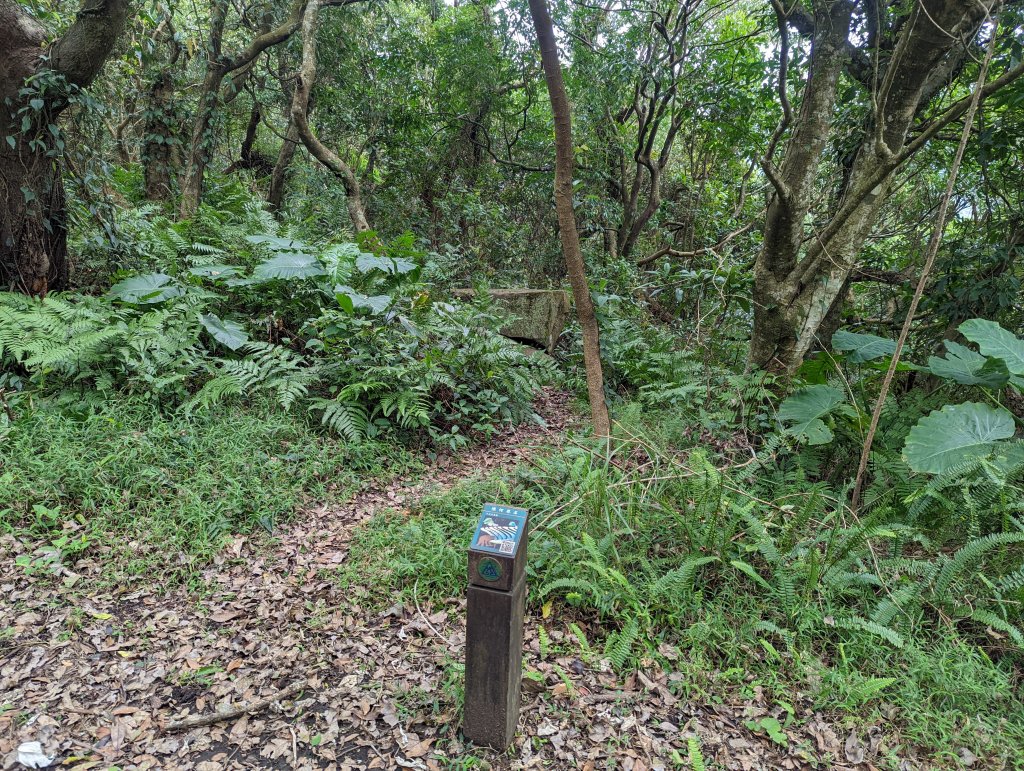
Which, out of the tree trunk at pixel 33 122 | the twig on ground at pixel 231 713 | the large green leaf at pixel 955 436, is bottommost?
the twig on ground at pixel 231 713

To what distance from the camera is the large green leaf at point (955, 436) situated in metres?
3.02

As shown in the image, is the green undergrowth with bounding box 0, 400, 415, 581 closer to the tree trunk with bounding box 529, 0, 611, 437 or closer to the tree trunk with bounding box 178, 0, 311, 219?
the tree trunk with bounding box 529, 0, 611, 437

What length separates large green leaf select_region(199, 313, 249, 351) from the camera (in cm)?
473

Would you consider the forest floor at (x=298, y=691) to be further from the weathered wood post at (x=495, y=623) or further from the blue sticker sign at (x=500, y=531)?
the blue sticker sign at (x=500, y=531)

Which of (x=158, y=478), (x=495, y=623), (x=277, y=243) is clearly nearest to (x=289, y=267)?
(x=277, y=243)

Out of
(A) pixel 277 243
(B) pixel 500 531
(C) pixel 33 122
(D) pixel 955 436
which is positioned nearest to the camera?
(B) pixel 500 531

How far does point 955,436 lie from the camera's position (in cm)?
314

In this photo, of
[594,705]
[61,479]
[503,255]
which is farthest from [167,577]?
[503,255]

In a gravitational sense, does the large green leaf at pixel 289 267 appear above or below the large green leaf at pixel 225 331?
above

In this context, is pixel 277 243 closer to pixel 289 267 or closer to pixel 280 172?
pixel 289 267

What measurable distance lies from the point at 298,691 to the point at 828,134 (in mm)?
5507

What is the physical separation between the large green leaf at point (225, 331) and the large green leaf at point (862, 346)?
497 centimetres

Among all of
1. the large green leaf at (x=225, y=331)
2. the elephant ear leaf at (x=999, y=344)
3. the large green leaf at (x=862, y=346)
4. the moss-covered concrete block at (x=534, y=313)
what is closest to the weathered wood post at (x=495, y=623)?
the elephant ear leaf at (x=999, y=344)

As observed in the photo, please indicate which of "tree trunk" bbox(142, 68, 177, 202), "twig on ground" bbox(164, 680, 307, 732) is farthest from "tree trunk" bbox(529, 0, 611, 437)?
"tree trunk" bbox(142, 68, 177, 202)
